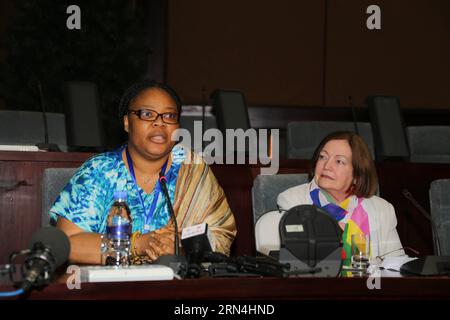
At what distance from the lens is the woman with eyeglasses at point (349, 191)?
2.69 meters

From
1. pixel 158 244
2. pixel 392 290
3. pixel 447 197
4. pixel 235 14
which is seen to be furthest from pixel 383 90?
pixel 392 290

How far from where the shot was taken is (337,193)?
9.11 ft

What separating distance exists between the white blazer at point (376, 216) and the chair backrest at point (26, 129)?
1321 mm

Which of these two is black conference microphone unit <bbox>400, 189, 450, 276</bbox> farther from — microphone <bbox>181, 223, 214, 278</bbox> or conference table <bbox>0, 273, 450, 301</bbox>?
microphone <bbox>181, 223, 214, 278</bbox>

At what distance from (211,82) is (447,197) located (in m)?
3.25

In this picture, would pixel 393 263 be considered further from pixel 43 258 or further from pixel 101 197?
pixel 43 258

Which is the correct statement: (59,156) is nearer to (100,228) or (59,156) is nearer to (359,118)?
(100,228)

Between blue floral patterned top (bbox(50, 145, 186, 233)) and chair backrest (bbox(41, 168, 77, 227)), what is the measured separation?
0.34 feet

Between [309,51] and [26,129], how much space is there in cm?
308

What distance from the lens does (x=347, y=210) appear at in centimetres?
274

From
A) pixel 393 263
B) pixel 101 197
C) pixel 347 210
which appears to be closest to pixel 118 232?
pixel 101 197

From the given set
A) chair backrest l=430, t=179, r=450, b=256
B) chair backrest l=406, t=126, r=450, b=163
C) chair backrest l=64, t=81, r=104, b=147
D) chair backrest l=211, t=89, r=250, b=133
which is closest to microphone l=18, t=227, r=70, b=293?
chair backrest l=430, t=179, r=450, b=256

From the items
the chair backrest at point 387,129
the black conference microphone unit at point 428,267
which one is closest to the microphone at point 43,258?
the black conference microphone unit at point 428,267

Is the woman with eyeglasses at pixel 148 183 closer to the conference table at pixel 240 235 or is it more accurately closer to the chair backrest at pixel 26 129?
the conference table at pixel 240 235
